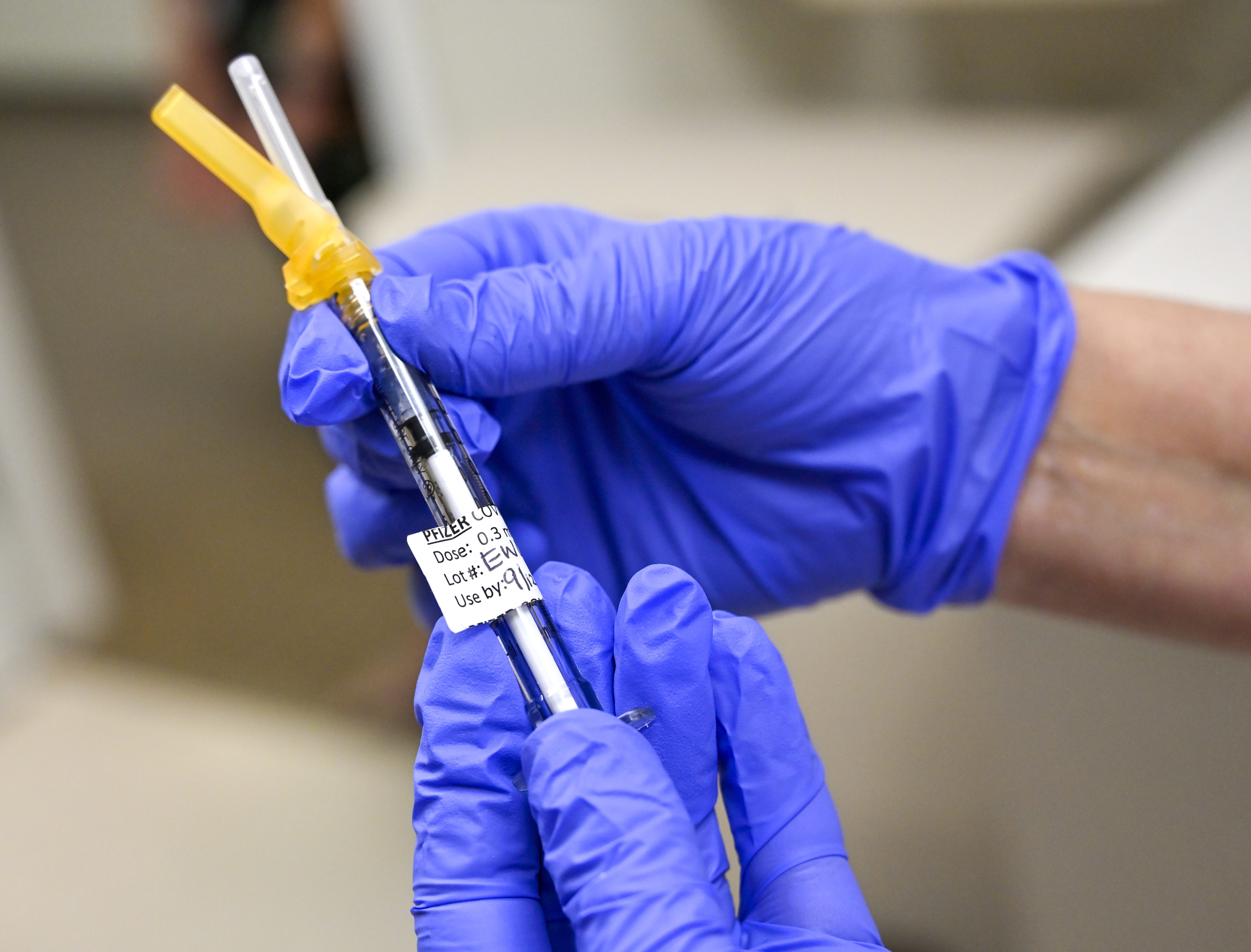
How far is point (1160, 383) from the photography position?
0.80 metres

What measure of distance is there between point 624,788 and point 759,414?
32cm

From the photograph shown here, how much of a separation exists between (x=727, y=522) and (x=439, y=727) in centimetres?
31

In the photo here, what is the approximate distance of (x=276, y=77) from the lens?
1.89 meters

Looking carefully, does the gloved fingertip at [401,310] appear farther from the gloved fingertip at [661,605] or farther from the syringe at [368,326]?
the gloved fingertip at [661,605]

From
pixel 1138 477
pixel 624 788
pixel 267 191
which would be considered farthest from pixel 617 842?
pixel 1138 477

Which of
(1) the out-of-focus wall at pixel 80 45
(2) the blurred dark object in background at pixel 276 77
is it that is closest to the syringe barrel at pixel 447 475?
(2) the blurred dark object in background at pixel 276 77

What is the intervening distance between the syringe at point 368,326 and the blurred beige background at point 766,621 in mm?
403

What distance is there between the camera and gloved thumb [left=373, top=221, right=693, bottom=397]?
604 millimetres

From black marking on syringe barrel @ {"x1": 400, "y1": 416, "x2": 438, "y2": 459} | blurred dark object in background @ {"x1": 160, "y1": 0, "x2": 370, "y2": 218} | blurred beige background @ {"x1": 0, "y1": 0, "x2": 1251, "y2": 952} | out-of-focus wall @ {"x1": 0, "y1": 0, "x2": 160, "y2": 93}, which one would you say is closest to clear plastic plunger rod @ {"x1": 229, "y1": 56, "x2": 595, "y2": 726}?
black marking on syringe barrel @ {"x1": 400, "y1": 416, "x2": 438, "y2": 459}

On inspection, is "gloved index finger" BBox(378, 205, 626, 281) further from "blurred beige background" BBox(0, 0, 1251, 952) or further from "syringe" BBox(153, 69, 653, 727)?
"blurred beige background" BBox(0, 0, 1251, 952)

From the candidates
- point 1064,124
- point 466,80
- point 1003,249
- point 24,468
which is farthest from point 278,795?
point 1064,124

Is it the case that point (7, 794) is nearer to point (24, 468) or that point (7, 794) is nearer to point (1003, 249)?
point (24, 468)

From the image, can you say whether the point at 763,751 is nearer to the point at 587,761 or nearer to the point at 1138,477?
the point at 587,761

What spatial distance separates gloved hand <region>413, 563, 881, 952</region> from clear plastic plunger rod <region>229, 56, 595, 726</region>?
1cm
